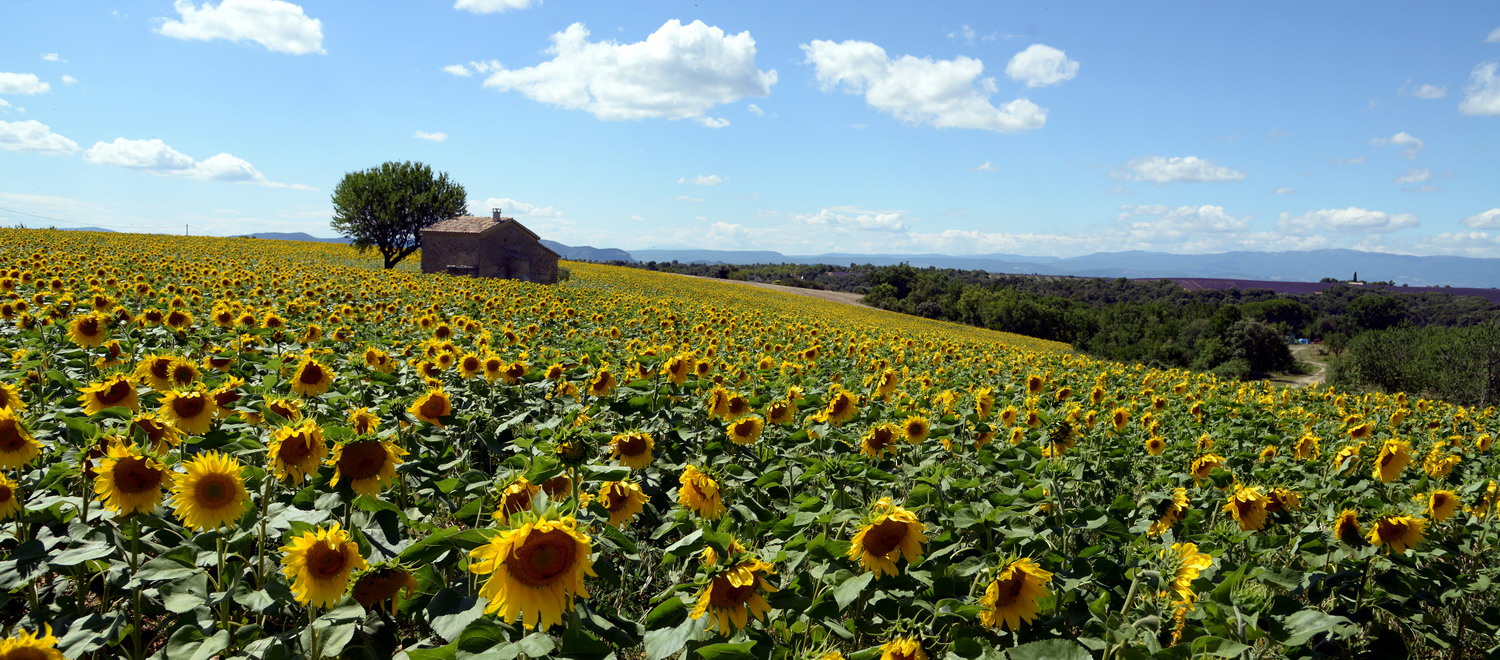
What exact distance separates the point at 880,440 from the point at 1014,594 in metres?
1.55

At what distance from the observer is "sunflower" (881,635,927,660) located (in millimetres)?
2125

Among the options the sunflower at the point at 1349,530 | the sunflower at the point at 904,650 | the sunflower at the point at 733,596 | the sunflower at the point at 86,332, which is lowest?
the sunflower at the point at 1349,530

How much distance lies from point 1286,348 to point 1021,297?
23.3 metres

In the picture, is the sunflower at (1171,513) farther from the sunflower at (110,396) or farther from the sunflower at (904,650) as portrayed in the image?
the sunflower at (110,396)

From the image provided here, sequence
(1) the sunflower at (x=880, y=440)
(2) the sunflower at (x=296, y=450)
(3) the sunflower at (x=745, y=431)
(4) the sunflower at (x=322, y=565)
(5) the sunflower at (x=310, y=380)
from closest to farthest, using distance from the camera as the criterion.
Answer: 1. (4) the sunflower at (x=322, y=565)
2. (2) the sunflower at (x=296, y=450)
3. (1) the sunflower at (x=880, y=440)
4. (5) the sunflower at (x=310, y=380)
5. (3) the sunflower at (x=745, y=431)

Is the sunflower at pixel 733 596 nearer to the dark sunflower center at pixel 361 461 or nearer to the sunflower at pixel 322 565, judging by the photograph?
Answer: the sunflower at pixel 322 565

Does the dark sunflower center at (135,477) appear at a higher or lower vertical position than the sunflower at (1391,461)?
higher

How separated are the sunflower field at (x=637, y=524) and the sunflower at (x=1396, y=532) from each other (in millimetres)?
27

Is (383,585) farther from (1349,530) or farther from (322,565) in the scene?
(1349,530)

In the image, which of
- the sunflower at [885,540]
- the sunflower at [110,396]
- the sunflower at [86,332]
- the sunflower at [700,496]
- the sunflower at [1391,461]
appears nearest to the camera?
the sunflower at [885,540]

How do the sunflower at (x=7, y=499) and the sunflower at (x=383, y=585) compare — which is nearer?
the sunflower at (x=383, y=585)

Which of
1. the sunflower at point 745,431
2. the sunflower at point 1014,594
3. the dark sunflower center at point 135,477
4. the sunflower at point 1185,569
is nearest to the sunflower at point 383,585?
the dark sunflower center at point 135,477

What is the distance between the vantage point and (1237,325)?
64125 mm

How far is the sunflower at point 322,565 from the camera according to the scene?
7.44ft
